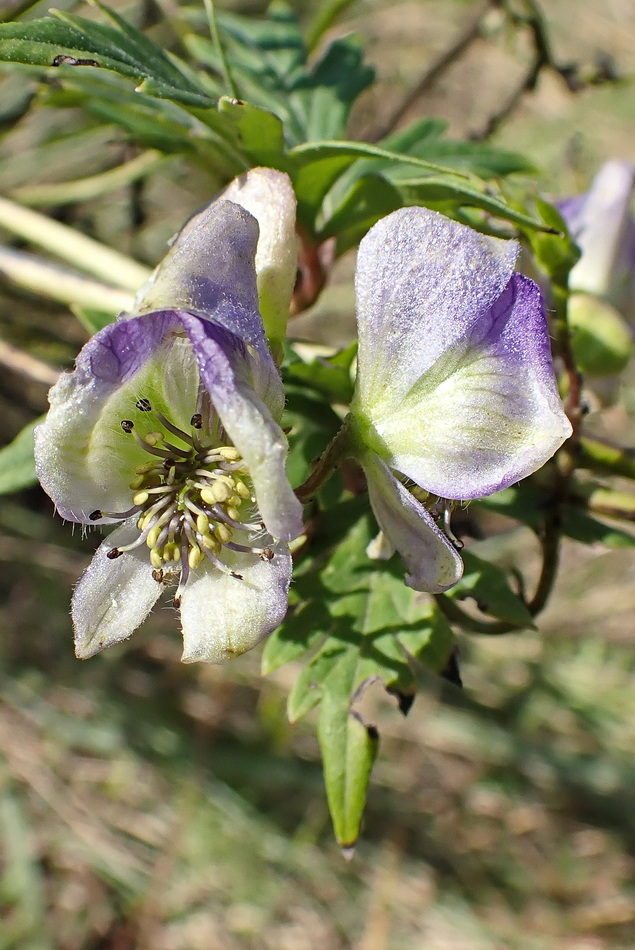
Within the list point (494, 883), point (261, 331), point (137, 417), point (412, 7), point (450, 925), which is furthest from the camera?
point (412, 7)

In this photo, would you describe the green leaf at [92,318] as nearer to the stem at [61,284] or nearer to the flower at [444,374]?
the stem at [61,284]

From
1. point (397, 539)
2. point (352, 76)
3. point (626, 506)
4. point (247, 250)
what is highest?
point (247, 250)

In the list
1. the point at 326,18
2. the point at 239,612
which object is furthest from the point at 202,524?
the point at 326,18

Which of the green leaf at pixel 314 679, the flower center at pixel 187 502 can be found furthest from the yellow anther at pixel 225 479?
the green leaf at pixel 314 679

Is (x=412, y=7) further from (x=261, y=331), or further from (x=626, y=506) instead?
(x=261, y=331)

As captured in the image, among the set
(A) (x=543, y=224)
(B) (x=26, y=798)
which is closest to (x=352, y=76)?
(A) (x=543, y=224)

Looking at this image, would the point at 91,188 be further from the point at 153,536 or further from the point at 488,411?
the point at 488,411
